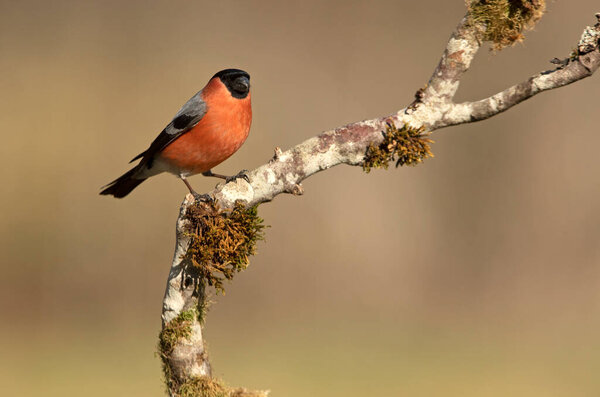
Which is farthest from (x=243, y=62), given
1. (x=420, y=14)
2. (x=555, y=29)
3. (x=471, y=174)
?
(x=555, y=29)

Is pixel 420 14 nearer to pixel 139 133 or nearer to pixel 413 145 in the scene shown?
pixel 139 133

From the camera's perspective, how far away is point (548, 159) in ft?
38.3

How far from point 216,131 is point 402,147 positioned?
5.05 feet

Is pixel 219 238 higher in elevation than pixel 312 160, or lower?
lower

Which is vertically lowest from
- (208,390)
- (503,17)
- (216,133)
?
(208,390)

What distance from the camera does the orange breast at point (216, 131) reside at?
457 cm

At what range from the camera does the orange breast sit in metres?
4.57

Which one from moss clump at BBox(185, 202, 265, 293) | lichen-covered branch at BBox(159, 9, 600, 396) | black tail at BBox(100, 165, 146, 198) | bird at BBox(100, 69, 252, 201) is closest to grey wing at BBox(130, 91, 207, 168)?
bird at BBox(100, 69, 252, 201)

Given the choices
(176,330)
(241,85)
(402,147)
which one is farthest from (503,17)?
(176,330)

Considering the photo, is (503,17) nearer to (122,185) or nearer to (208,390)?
(208,390)

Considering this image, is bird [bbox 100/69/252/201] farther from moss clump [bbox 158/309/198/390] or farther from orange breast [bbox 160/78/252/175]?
moss clump [bbox 158/309/198/390]

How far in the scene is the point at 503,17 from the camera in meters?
3.64

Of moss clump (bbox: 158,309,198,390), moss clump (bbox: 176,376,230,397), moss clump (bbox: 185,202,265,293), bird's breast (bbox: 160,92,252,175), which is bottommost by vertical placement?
moss clump (bbox: 176,376,230,397)

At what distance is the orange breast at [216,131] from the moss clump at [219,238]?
1188 millimetres
